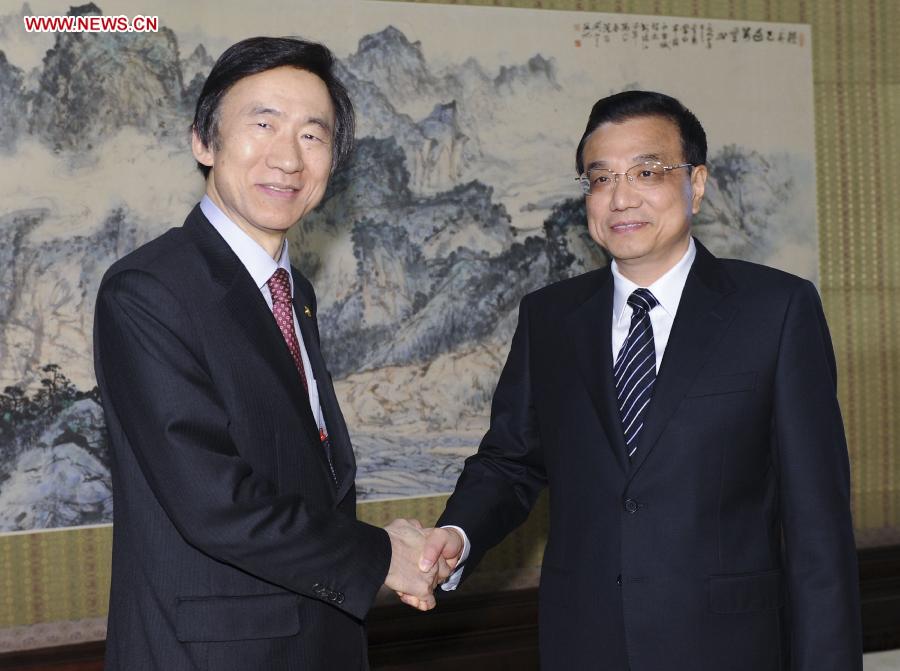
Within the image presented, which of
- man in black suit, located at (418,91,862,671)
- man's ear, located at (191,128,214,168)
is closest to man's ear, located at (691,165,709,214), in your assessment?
man in black suit, located at (418,91,862,671)

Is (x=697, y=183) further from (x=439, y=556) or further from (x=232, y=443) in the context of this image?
(x=232, y=443)

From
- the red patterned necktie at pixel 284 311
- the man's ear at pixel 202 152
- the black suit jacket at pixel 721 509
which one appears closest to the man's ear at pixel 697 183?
the black suit jacket at pixel 721 509

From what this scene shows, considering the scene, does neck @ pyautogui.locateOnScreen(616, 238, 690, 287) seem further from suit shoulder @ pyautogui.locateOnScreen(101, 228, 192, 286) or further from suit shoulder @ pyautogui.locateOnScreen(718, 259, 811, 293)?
suit shoulder @ pyautogui.locateOnScreen(101, 228, 192, 286)

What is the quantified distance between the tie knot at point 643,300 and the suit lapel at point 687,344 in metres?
0.07

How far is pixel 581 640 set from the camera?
212 centimetres

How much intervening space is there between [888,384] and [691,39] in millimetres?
1853

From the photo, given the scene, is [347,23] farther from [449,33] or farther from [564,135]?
[564,135]

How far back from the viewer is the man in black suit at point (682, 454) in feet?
6.61

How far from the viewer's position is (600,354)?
2.22m

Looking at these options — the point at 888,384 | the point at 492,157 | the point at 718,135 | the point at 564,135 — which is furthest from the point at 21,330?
the point at 888,384

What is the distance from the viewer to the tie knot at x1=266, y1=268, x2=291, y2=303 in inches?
80.2

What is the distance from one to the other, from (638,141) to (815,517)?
0.88 m

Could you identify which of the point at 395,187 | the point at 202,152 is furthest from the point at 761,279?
the point at 395,187

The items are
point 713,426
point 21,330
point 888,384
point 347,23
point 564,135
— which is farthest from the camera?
point 888,384
